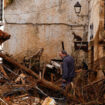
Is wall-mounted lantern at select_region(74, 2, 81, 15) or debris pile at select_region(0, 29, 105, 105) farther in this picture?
wall-mounted lantern at select_region(74, 2, 81, 15)

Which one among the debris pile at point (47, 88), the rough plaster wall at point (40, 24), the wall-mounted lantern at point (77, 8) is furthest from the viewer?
the rough plaster wall at point (40, 24)

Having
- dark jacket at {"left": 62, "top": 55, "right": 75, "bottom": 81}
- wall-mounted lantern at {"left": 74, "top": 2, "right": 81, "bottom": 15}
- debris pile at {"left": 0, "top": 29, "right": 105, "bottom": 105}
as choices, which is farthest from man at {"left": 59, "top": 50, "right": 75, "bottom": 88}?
wall-mounted lantern at {"left": 74, "top": 2, "right": 81, "bottom": 15}

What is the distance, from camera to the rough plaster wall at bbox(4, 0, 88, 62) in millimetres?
15117

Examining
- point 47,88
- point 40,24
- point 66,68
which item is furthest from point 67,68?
point 40,24

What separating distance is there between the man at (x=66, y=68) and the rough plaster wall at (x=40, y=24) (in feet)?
18.5

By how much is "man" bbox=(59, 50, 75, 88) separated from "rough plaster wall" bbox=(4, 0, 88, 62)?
5.64 m

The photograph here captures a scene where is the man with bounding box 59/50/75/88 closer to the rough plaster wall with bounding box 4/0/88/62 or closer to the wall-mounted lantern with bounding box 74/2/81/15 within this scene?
the rough plaster wall with bounding box 4/0/88/62

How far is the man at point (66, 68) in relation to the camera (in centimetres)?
932

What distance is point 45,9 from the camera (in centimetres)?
1512

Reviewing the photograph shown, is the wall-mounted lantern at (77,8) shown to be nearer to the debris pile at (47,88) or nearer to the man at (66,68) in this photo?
the debris pile at (47,88)

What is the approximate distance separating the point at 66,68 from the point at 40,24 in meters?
6.37

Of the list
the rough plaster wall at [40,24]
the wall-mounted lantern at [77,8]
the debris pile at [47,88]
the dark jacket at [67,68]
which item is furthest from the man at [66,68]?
the wall-mounted lantern at [77,8]

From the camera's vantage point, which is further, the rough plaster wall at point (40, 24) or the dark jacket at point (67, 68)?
the rough plaster wall at point (40, 24)

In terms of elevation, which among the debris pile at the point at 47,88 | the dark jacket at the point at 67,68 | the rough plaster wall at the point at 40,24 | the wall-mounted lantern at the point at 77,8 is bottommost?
the debris pile at the point at 47,88
